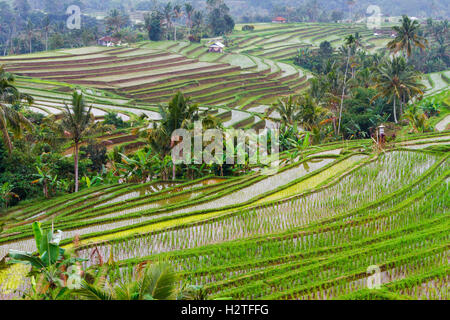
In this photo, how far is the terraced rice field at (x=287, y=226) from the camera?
20.2 ft

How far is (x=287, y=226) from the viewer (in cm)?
874

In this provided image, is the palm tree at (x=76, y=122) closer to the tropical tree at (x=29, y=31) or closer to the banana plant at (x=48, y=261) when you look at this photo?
the banana plant at (x=48, y=261)

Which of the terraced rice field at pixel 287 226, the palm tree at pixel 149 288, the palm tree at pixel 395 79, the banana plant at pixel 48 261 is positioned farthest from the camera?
the palm tree at pixel 395 79

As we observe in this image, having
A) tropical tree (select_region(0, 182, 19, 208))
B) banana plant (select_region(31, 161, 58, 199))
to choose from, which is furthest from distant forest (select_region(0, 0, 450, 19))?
tropical tree (select_region(0, 182, 19, 208))

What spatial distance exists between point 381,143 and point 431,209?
409 cm

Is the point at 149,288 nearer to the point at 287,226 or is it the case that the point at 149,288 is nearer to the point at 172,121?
the point at 287,226

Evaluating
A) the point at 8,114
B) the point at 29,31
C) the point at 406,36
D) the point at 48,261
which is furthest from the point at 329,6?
the point at 48,261

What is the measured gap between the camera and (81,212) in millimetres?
10531

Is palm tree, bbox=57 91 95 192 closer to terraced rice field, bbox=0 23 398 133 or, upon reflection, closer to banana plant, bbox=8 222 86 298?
banana plant, bbox=8 222 86 298

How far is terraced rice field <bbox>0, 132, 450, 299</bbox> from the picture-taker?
20.2 feet

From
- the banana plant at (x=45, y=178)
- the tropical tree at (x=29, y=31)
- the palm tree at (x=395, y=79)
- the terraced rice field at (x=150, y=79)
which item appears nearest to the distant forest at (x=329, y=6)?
the tropical tree at (x=29, y=31)

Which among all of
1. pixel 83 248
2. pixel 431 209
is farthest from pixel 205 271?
pixel 431 209
